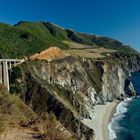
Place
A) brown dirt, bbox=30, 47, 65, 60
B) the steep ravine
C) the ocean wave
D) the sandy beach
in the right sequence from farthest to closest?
1. brown dirt, bbox=30, 47, 65, 60
2. the steep ravine
3. the ocean wave
4. the sandy beach

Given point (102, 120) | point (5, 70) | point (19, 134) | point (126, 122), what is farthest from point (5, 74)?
point (19, 134)

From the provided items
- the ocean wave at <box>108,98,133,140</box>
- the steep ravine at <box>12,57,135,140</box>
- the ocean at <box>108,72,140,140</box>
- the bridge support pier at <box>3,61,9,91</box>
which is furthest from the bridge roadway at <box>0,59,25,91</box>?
the ocean at <box>108,72,140,140</box>

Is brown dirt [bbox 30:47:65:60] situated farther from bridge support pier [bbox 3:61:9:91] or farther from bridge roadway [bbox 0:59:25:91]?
bridge support pier [bbox 3:61:9:91]

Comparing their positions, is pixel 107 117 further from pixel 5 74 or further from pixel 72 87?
pixel 5 74

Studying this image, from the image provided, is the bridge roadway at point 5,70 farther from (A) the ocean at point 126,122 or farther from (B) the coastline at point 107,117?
(A) the ocean at point 126,122

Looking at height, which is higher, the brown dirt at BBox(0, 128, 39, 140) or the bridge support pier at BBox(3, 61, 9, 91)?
the bridge support pier at BBox(3, 61, 9, 91)

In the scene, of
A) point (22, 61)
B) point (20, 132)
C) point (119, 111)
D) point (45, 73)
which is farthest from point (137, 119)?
point (20, 132)

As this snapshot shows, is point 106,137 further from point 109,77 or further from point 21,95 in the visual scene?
point 109,77
